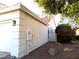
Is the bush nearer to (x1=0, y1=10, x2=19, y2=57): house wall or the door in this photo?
the door

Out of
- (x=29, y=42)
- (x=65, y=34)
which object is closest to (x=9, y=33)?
(x=29, y=42)

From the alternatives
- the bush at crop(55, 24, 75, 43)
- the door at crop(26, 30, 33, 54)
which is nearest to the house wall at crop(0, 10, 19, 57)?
the door at crop(26, 30, 33, 54)

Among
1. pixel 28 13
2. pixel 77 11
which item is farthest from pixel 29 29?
pixel 77 11

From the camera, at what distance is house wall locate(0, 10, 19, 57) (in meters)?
8.85

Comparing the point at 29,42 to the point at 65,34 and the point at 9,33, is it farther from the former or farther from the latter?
the point at 65,34

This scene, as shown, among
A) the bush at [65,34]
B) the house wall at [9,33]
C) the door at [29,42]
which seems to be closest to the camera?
the house wall at [9,33]

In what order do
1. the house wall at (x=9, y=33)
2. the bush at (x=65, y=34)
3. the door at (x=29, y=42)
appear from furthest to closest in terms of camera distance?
the bush at (x=65, y=34), the door at (x=29, y=42), the house wall at (x=9, y=33)

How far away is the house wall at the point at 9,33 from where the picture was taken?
29.0 feet

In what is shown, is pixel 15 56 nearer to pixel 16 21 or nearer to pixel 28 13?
pixel 16 21

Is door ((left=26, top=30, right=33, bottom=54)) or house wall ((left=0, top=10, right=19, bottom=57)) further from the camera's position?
door ((left=26, top=30, right=33, bottom=54))

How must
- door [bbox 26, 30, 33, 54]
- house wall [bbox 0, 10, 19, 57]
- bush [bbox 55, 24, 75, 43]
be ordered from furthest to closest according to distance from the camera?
bush [bbox 55, 24, 75, 43]
door [bbox 26, 30, 33, 54]
house wall [bbox 0, 10, 19, 57]

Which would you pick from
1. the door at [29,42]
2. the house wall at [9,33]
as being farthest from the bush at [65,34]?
the house wall at [9,33]

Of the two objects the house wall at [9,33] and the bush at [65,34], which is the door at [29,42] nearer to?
the house wall at [9,33]

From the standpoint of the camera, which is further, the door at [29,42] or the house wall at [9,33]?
the door at [29,42]
